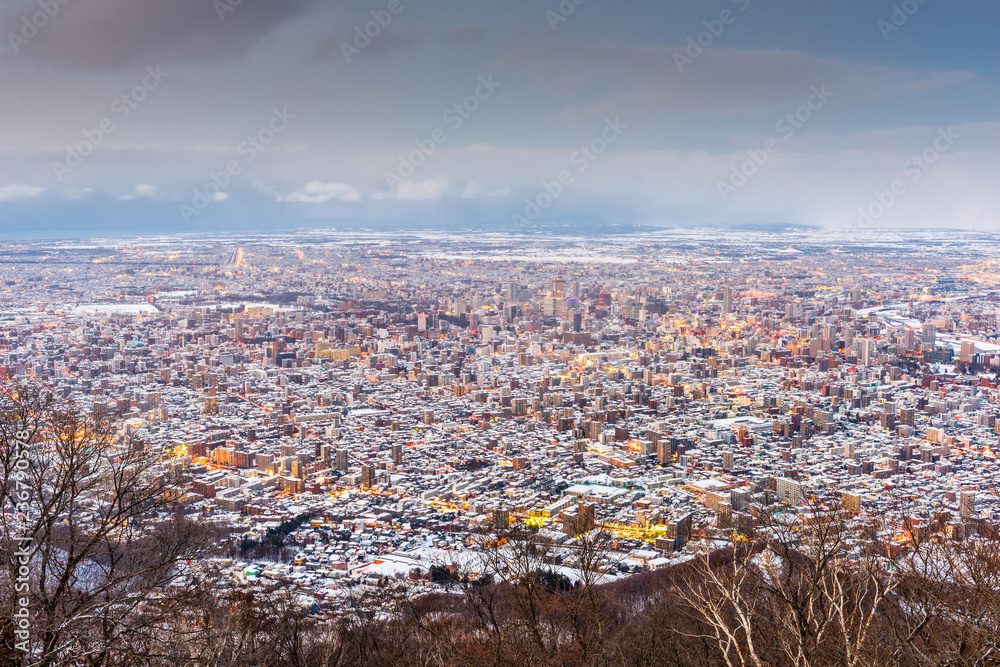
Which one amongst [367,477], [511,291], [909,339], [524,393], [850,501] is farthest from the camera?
[511,291]

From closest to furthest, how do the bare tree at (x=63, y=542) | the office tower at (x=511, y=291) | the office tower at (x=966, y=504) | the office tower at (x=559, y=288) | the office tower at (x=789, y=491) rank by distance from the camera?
1. the bare tree at (x=63, y=542)
2. the office tower at (x=966, y=504)
3. the office tower at (x=789, y=491)
4. the office tower at (x=559, y=288)
5. the office tower at (x=511, y=291)

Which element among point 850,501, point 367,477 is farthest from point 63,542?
point 850,501

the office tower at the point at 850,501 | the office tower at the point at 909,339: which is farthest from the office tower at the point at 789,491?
the office tower at the point at 909,339

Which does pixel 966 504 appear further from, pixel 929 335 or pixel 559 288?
pixel 559 288

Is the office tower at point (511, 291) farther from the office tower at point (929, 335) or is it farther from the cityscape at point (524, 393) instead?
the office tower at point (929, 335)

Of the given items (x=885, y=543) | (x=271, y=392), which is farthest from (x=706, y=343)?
(x=885, y=543)

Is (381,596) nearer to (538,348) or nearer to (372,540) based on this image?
(372,540)
